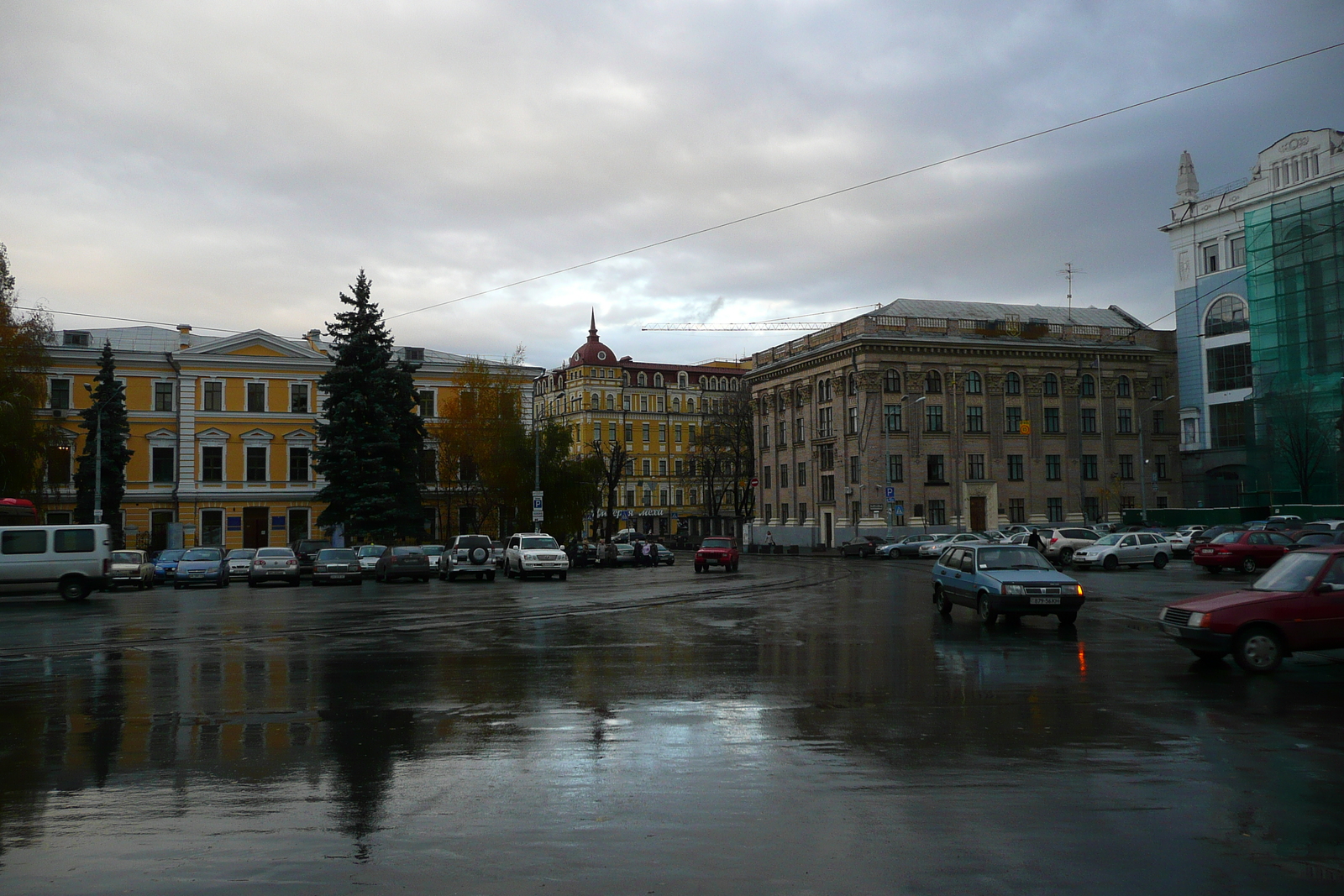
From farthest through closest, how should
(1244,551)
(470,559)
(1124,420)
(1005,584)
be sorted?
(1124,420)
(470,559)
(1244,551)
(1005,584)

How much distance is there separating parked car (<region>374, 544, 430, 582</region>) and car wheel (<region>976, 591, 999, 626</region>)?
84.7ft

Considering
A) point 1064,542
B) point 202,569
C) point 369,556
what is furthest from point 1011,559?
point 369,556

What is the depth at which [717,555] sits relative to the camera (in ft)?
151

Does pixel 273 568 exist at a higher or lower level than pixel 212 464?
lower

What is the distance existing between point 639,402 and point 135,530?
68453 mm

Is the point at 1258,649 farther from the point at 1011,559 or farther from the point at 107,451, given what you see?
the point at 107,451

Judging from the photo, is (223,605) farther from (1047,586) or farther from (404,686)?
(1047,586)

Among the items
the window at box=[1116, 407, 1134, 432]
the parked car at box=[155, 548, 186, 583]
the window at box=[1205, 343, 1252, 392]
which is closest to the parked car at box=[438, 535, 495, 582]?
the parked car at box=[155, 548, 186, 583]

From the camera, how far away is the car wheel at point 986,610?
63.0 feet

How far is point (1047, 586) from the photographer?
18797 millimetres

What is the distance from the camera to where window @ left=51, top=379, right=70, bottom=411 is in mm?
63406

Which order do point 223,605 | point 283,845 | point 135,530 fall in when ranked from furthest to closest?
1. point 135,530
2. point 223,605
3. point 283,845

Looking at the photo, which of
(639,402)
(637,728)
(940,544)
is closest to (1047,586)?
(637,728)

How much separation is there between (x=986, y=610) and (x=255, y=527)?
57.4m
